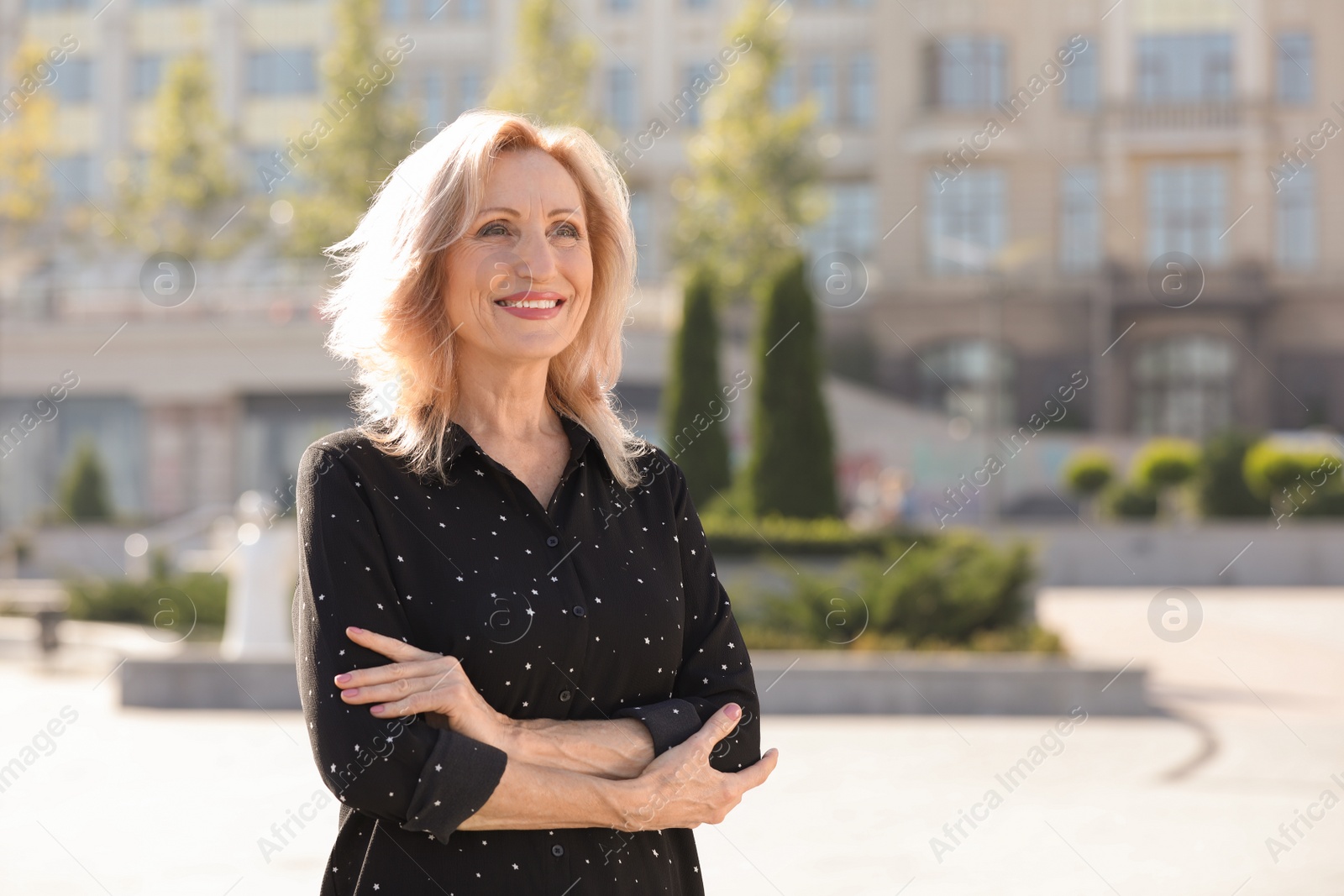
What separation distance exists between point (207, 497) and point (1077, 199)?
25.0 meters

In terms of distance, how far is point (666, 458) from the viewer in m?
3.00

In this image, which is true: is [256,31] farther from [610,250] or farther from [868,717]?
[610,250]

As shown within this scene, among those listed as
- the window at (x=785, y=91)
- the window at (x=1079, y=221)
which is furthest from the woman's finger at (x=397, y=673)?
the window at (x=785, y=91)

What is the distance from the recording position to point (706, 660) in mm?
2865

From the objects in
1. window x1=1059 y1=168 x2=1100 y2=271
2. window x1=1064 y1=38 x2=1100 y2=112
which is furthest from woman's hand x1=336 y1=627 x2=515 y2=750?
window x1=1064 y1=38 x2=1100 y2=112

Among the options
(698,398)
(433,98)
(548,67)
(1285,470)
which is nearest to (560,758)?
(698,398)

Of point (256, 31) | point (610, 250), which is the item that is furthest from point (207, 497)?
point (610, 250)

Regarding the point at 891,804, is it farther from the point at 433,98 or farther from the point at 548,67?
the point at 433,98

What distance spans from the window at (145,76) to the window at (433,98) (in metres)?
10.2

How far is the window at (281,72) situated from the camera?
48719 mm

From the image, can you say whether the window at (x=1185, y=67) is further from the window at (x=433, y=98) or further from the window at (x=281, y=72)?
the window at (x=281, y=72)

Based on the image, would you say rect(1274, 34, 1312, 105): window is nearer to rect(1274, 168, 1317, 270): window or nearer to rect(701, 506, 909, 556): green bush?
rect(1274, 168, 1317, 270): window

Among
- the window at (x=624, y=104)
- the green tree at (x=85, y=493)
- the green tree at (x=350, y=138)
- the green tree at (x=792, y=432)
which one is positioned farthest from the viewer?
the window at (x=624, y=104)

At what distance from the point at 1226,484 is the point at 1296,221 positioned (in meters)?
20.1
